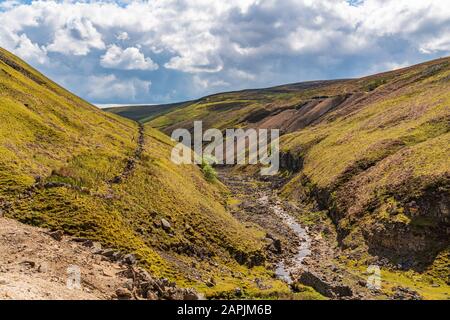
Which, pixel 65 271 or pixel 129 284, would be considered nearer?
pixel 65 271

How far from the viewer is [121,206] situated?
5791 centimetres

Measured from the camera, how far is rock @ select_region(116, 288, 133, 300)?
3137cm

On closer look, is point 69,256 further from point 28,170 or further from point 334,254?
point 334,254

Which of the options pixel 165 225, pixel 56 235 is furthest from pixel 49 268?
pixel 165 225

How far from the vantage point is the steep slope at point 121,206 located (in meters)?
47.4

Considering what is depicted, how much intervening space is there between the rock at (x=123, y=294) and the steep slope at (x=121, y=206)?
459 inches

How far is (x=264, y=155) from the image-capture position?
169 meters

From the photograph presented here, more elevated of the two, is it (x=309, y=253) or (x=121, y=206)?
(x=121, y=206)

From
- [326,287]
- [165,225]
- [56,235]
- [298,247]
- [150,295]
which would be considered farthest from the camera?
[298,247]

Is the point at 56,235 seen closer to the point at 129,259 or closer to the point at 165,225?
the point at 129,259

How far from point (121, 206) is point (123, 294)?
2752 cm

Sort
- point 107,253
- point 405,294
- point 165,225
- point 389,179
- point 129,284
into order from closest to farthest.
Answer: point 129,284, point 107,253, point 405,294, point 165,225, point 389,179

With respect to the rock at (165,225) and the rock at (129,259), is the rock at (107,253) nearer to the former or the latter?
the rock at (129,259)
